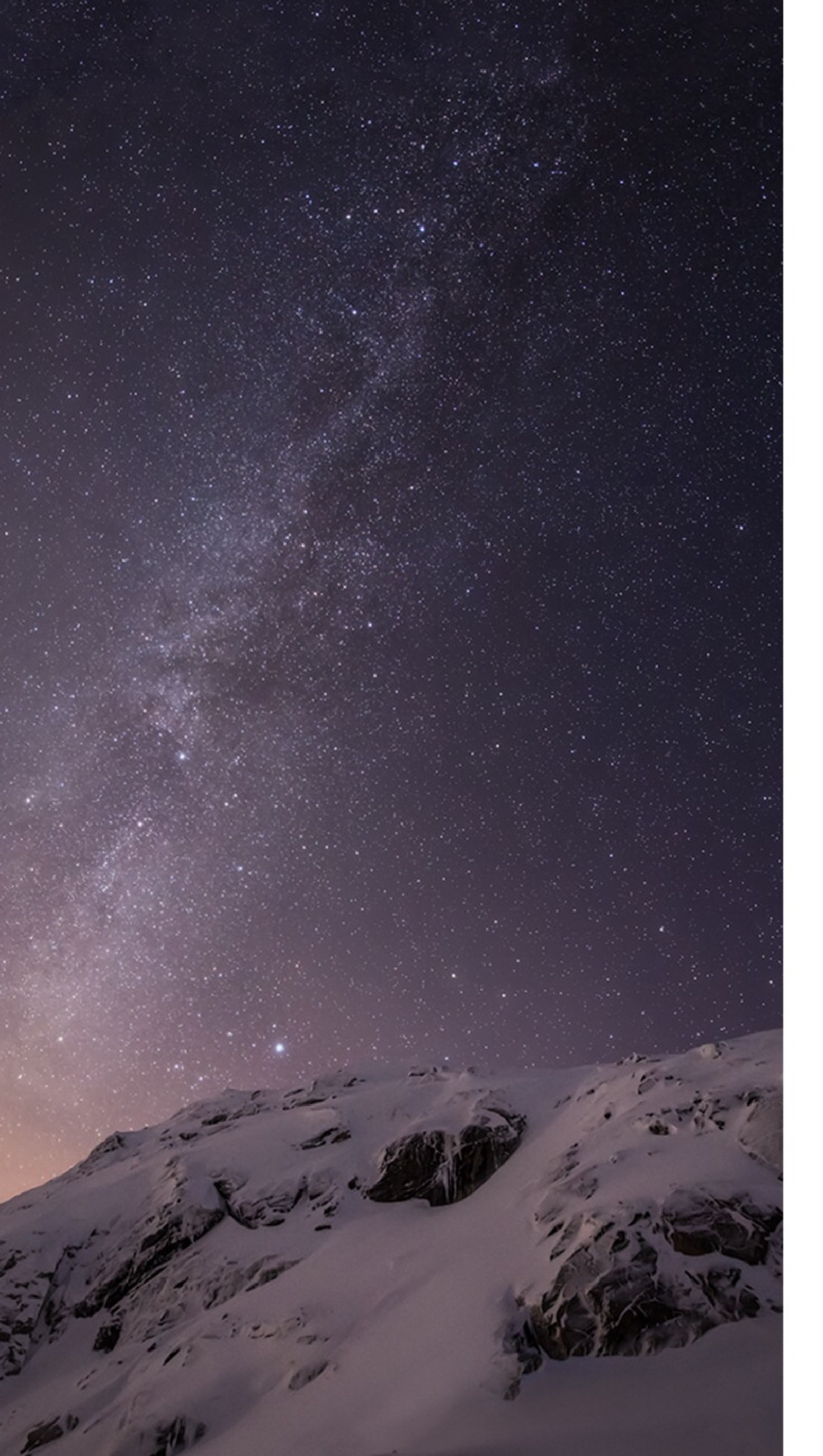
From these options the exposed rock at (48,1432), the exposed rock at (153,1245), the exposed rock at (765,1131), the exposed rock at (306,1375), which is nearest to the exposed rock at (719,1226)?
the exposed rock at (765,1131)

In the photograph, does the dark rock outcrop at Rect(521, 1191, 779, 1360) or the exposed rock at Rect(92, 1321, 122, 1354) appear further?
the exposed rock at Rect(92, 1321, 122, 1354)

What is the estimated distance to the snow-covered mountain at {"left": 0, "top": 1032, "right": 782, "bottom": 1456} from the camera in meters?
15.0

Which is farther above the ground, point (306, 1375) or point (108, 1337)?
point (306, 1375)

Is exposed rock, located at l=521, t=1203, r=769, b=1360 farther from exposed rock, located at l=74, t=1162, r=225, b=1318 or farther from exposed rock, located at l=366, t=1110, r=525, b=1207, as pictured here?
exposed rock, located at l=74, t=1162, r=225, b=1318

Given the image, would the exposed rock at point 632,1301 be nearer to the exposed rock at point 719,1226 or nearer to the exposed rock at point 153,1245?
the exposed rock at point 719,1226

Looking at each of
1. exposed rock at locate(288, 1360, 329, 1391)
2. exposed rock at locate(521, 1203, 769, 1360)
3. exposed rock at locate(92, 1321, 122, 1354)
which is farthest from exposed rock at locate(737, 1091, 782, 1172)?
exposed rock at locate(92, 1321, 122, 1354)

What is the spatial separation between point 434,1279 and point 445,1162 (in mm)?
7497

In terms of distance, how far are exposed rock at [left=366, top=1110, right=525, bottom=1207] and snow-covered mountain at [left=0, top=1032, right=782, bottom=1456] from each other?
10 cm

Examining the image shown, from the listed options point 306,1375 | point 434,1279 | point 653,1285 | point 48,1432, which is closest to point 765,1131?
point 653,1285

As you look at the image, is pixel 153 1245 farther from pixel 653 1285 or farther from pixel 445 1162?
pixel 653 1285

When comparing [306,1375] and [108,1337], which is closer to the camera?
[306,1375]

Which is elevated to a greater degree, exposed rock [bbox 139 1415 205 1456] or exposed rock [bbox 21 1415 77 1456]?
exposed rock [bbox 139 1415 205 1456]

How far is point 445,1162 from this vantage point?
2836 centimetres
